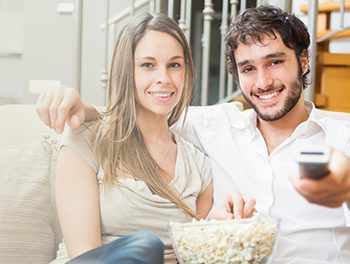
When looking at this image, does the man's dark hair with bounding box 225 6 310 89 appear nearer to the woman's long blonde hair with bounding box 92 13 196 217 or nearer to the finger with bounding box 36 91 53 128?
the woman's long blonde hair with bounding box 92 13 196 217

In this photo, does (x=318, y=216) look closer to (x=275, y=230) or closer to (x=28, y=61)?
(x=275, y=230)

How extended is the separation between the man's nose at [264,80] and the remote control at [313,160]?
381 mm

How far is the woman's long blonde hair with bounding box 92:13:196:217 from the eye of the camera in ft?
2.48

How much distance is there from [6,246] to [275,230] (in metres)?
0.48

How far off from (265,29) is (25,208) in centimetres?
56

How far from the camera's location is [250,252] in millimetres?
561

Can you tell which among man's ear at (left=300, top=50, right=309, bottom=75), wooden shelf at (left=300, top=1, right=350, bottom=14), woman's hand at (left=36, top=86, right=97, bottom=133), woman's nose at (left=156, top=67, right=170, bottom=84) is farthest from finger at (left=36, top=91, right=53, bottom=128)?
wooden shelf at (left=300, top=1, right=350, bottom=14)

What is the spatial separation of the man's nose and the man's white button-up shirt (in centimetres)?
11

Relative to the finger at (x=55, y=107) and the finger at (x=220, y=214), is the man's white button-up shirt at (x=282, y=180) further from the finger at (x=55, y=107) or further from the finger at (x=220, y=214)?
the finger at (x=55, y=107)

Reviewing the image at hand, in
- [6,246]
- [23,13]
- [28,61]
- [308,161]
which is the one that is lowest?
[6,246]

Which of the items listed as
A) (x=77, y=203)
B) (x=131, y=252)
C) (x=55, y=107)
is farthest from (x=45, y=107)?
(x=131, y=252)

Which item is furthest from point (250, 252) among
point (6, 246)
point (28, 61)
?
point (28, 61)

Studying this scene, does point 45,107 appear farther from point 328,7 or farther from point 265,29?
point 328,7

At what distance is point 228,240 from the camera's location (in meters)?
0.56
